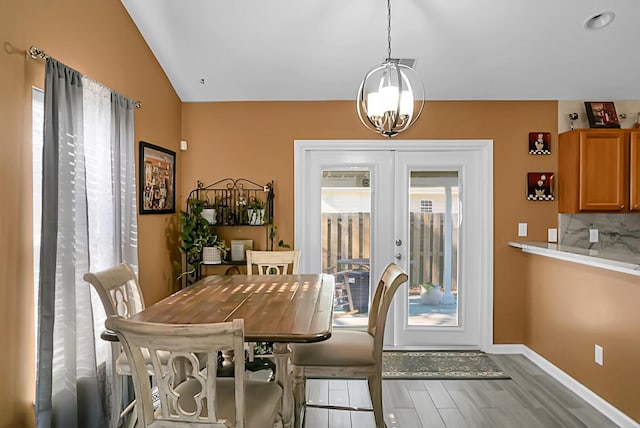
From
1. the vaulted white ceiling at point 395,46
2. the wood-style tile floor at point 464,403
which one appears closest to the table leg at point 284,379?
the wood-style tile floor at point 464,403

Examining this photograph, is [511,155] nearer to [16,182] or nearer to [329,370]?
[329,370]

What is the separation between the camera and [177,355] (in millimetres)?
1530

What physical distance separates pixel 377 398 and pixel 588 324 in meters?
1.66

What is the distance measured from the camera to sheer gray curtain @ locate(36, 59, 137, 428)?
2.12m

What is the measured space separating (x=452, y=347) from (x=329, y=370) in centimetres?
210

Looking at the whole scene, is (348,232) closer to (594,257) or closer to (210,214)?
(210,214)

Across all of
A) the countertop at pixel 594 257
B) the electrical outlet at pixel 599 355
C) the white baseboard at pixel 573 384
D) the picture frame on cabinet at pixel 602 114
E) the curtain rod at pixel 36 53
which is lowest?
the white baseboard at pixel 573 384

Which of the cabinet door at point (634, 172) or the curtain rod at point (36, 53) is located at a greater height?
the curtain rod at point (36, 53)

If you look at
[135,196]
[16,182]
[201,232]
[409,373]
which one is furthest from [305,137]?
[16,182]

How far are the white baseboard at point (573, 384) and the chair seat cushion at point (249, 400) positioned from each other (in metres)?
2.14

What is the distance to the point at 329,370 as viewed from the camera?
2.44 meters

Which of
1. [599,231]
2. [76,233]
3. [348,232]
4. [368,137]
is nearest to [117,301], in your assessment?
[76,233]

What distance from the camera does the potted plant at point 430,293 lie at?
4.18 meters

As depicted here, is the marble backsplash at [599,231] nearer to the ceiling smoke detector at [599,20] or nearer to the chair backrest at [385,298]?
the ceiling smoke detector at [599,20]
